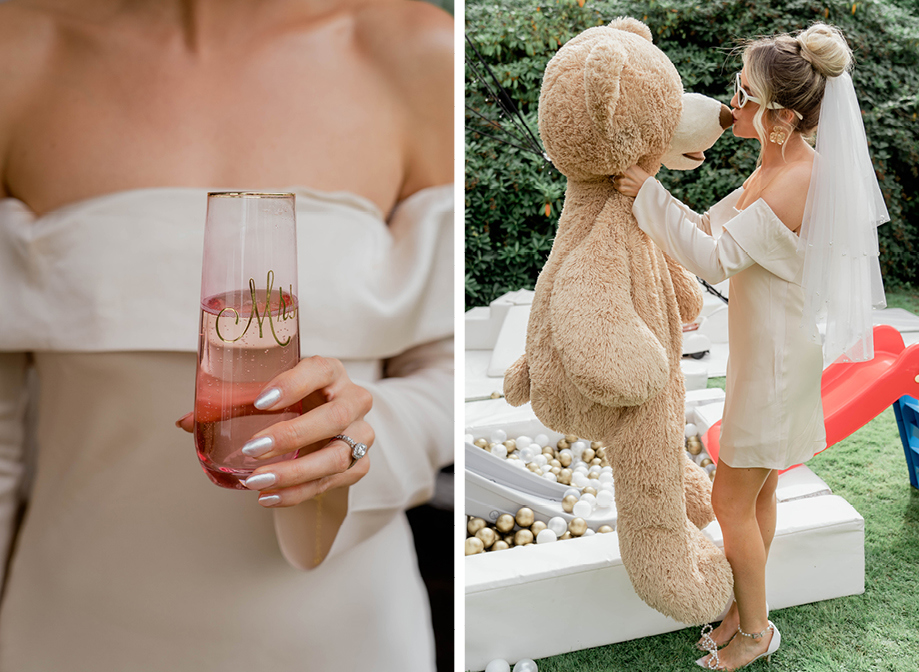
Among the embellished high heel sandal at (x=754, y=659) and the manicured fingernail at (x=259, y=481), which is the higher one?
the manicured fingernail at (x=259, y=481)

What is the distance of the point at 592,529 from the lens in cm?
206

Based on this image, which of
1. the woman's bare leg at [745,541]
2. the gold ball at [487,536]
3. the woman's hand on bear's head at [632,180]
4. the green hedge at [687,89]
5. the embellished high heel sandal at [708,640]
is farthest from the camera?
the green hedge at [687,89]

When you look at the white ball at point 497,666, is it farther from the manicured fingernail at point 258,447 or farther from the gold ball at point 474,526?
the manicured fingernail at point 258,447

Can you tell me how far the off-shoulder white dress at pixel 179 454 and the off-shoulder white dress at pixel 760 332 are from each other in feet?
1.94

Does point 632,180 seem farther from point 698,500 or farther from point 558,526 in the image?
point 558,526

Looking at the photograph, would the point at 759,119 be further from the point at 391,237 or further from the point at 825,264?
the point at 391,237

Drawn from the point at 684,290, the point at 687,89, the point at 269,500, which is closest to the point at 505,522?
the point at 684,290

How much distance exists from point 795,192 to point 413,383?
0.89m

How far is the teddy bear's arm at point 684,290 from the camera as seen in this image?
4.71 ft

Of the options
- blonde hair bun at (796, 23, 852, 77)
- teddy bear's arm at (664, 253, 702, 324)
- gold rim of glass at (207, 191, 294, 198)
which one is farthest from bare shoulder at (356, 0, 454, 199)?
blonde hair bun at (796, 23, 852, 77)

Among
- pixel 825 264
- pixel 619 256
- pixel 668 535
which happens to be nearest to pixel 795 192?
pixel 825 264

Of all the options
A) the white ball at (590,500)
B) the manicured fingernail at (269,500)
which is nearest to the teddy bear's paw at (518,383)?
the manicured fingernail at (269,500)

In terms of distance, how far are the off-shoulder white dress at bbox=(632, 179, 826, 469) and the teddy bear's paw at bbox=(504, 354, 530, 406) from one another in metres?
0.36

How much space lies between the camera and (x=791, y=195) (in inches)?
53.9
